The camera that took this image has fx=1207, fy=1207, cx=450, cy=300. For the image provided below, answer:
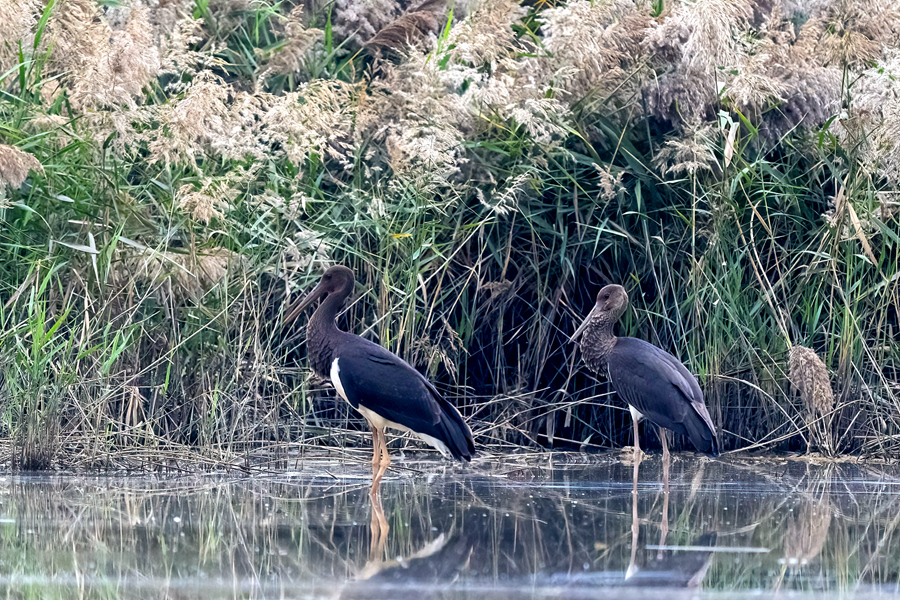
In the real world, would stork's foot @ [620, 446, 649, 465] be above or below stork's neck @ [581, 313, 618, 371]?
below

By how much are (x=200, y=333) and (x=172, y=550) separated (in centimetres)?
246

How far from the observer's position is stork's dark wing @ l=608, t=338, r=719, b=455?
6734mm

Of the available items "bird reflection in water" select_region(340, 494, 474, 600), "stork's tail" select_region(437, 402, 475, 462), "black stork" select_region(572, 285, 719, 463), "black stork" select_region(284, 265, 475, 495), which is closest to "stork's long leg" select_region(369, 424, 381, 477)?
"black stork" select_region(284, 265, 475, 495)

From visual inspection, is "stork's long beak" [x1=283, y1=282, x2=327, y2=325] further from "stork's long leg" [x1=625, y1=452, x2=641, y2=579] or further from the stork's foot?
the stork's foot

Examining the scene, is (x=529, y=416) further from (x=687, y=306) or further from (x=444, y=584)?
(x=444, y=584)

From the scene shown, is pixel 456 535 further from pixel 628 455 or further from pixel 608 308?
pixel 628 455

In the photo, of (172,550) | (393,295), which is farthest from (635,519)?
(393,295)

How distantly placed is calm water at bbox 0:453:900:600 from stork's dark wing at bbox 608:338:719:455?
0.30m

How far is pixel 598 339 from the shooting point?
7.43 m

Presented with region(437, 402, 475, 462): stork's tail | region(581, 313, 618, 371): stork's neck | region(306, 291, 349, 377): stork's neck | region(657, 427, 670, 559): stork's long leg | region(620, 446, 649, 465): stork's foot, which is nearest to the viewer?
region(657, 427, 670, 559): stork's long leg

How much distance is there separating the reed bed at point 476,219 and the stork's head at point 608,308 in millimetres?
414

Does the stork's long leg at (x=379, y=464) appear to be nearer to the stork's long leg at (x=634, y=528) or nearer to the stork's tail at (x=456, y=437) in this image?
the stork's tail at (x=456, y=437)

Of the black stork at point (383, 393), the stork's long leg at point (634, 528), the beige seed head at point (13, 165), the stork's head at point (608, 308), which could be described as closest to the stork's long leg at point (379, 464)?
the black stork at point (383, 393)

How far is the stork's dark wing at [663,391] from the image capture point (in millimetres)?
6734
